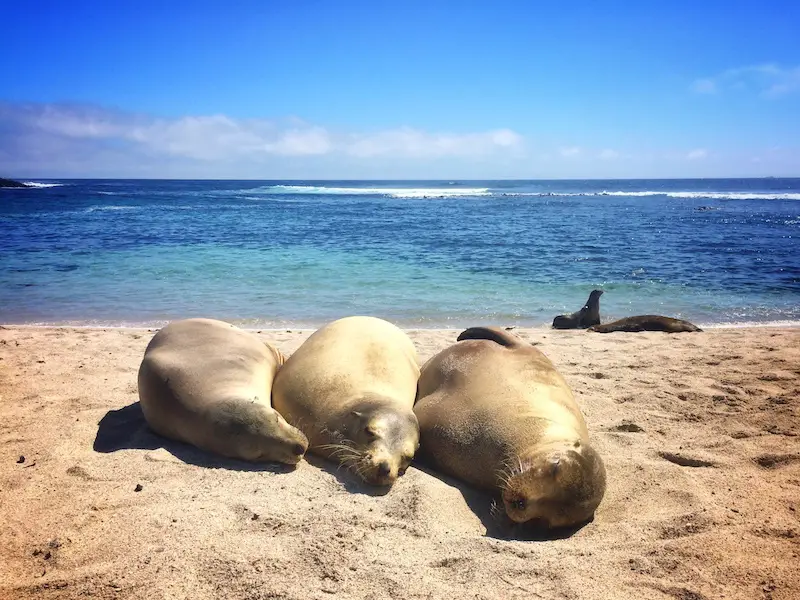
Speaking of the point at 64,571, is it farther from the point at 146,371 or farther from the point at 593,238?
the point at 593,238

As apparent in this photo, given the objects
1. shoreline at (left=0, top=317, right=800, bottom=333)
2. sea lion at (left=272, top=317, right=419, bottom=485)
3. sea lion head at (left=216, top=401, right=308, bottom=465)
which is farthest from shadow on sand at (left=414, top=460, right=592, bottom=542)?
shoreline at (left=0, top=317, right=800, bottom=333)

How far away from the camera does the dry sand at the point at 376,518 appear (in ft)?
9.29

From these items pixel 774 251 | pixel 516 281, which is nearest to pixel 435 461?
pixel 516 281

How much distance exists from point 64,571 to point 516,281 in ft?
41.1

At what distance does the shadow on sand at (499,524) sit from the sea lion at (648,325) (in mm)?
6289

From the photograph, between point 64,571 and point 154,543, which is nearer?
point 64,571

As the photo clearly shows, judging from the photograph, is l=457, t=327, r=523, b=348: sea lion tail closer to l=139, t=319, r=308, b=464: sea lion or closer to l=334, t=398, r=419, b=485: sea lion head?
l=334, t=398, r=419, b=485: sea lion head

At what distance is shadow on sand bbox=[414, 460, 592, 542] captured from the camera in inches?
136

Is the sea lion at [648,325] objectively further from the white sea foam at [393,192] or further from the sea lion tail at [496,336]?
the white sea foam at [393,192]

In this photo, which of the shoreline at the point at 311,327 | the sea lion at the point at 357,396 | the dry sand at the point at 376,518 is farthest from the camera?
the shoreline at the point at 311,327

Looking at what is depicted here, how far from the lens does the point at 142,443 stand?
455 cm

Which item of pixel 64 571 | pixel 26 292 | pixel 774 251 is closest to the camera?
pixel 64 571

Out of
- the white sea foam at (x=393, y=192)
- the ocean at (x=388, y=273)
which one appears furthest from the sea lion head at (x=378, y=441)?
the white sea foam at (x=393, y=192)

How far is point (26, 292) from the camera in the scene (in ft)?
40.3
